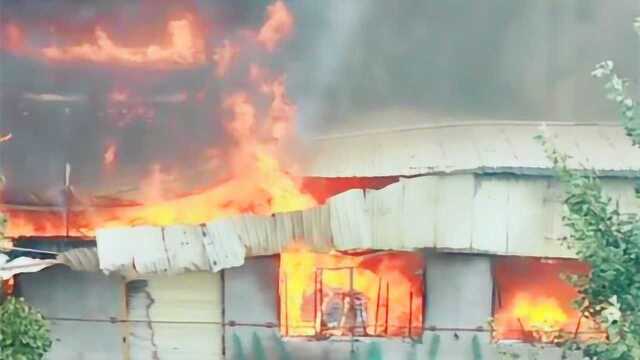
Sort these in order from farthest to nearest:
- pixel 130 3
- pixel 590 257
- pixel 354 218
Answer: pixel 130 3, pixel 354 218, pixel 590 257

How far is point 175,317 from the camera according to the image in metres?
9.41

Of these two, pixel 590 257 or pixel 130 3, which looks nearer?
pixel 590 257

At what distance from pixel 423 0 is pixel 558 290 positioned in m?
3.25

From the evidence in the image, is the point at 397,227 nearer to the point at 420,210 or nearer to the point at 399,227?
the point at 399,227

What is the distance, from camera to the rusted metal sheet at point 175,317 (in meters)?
9.32

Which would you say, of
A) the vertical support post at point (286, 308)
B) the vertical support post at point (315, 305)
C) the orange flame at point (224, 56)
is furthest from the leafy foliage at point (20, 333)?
the orange flame at point (224, 56)

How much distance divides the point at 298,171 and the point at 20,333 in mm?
3326

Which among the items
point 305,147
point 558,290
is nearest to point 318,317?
point 305,147

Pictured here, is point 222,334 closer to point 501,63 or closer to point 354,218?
point 354,218

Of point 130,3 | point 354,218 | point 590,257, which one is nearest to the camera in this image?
point 590,257

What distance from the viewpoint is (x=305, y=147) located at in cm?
953

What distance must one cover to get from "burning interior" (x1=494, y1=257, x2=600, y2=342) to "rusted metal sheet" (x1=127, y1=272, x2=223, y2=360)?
286 centimetres

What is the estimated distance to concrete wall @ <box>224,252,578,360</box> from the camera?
9055 mm

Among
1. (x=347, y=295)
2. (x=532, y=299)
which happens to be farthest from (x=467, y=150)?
(x=347, y=295)
